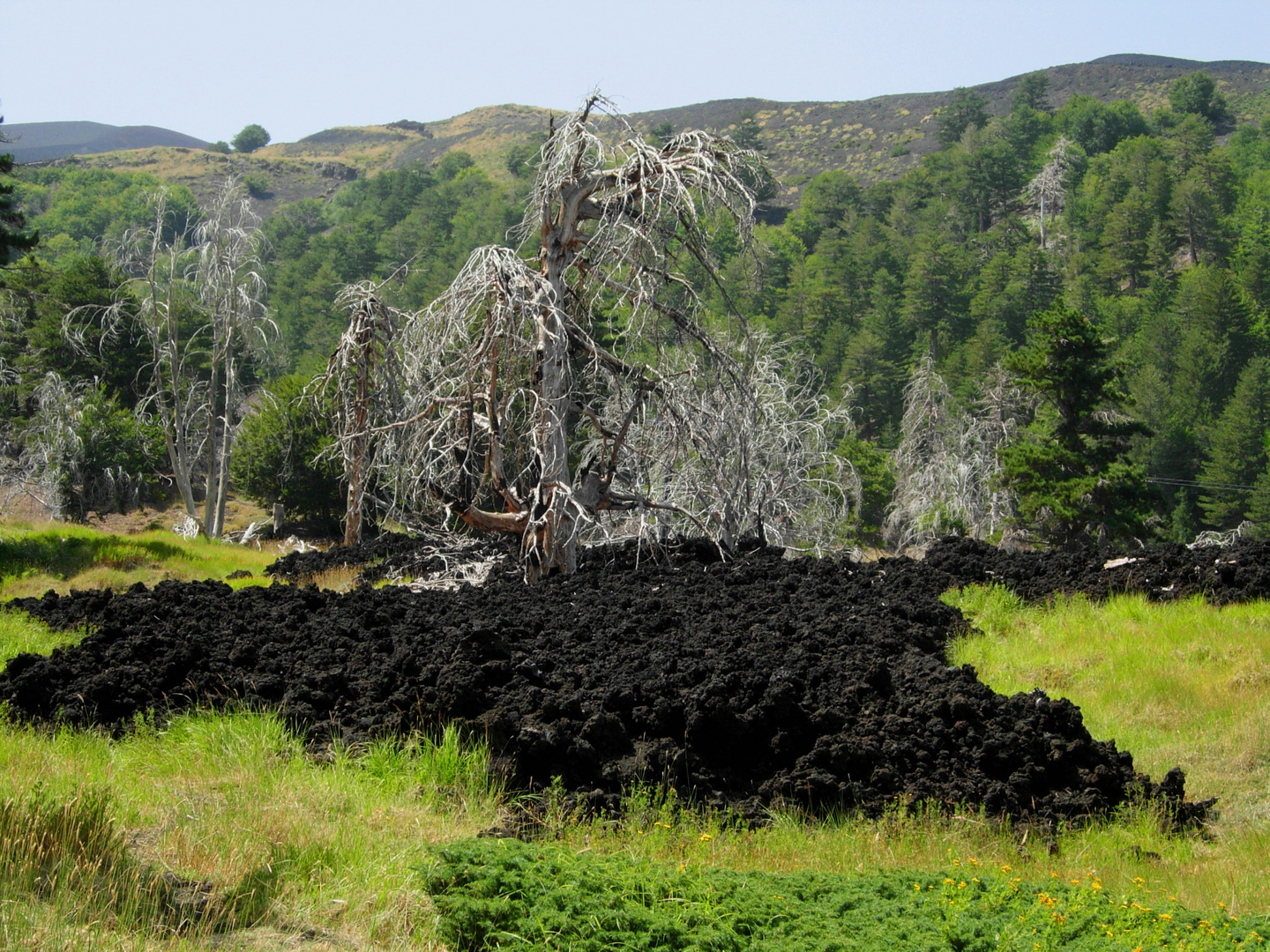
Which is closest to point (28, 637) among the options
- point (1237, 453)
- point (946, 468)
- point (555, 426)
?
point (555, 426)

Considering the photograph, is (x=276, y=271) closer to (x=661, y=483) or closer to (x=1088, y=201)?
(x=1088, y=201)

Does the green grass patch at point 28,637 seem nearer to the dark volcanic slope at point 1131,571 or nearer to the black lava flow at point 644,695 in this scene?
the black lava flow at point 644,695

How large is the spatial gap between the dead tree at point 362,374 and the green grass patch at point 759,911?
1450 cm

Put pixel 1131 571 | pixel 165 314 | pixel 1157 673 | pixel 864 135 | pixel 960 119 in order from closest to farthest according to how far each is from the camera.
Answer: pixel 1157 673 → pixel 1131 571 → pixel 165 314 → pixel 960 119 → pixel 864 135

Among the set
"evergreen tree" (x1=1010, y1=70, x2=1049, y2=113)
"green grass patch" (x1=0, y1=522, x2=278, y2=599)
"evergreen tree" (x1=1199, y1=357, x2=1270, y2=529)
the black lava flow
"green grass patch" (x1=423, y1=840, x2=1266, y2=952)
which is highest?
"evergreen tree" (x1=1010, y1=70, x2=1049, y2=113)

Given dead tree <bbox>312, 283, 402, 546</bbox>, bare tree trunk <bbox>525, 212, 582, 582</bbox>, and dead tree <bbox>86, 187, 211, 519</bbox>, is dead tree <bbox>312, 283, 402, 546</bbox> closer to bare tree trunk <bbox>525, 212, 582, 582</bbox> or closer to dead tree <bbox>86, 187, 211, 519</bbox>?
dead tree <bbox>86, 187, 211, 519</bbox>

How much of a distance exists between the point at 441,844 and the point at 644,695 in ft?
6.03

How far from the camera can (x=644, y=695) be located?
579 cm

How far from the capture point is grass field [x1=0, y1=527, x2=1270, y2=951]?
3533 millimetres

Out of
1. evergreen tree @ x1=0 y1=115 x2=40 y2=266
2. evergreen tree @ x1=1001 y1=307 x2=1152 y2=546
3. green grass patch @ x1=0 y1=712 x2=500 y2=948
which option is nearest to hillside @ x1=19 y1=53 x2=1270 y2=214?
evergreen tree @ x1=1001 y1=307 x2=1152 y2=546

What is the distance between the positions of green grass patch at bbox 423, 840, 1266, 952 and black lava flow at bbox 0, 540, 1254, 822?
121cm

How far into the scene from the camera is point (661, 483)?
65.1ft

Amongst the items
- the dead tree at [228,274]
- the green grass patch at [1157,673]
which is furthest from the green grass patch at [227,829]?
the dead tree at [228,274]

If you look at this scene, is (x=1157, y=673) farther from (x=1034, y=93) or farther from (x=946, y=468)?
(x=1034, y=93)
